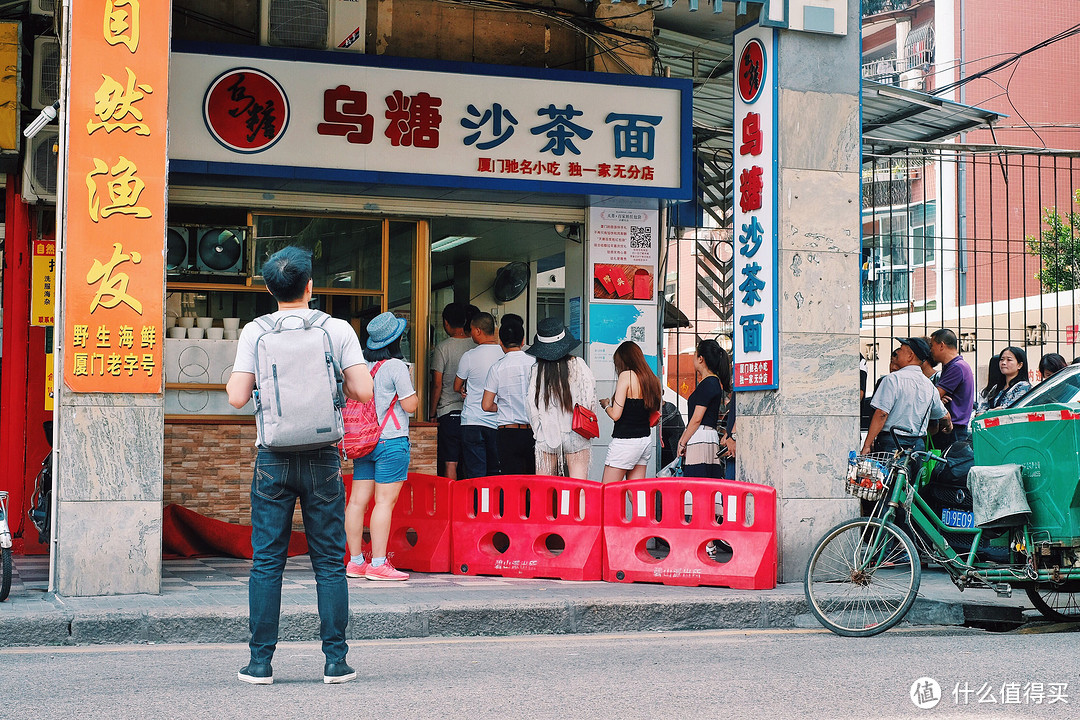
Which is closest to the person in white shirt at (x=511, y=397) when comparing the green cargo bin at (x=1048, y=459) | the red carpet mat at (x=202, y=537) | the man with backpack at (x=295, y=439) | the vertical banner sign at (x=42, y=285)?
the red carpet mat at (x=202, y=537)

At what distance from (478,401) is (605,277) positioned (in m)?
1.96

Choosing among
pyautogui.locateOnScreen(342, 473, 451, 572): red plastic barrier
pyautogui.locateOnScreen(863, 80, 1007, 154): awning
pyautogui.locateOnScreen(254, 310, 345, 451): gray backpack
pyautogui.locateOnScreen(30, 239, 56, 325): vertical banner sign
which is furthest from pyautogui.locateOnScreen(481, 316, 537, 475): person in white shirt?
pyautogui.locateOnScreen(254, 310, 345, 451): gray backpack

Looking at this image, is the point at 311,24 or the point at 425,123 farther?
the point at 311,24

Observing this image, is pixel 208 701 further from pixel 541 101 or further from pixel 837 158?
pixel 541 101

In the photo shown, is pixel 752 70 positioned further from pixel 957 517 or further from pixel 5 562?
pixel 5 562

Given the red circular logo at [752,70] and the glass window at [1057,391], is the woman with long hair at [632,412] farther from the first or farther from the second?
the glass window at [1057,391]

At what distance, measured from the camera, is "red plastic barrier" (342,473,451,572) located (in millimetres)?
8633

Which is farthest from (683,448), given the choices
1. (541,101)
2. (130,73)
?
(130,73)

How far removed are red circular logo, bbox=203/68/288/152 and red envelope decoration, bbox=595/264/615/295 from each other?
10.4 ft

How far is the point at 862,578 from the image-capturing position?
22.4 feet

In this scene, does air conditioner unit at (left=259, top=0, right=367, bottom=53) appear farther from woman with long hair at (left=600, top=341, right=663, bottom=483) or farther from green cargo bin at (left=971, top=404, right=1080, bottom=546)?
green cargo bin at (left=971, top=404, right=1080, bottom=546)

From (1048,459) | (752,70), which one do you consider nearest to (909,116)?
(752,70)

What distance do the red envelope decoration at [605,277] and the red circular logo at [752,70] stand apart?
2.77 meters

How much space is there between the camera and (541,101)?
1072 centimetres
